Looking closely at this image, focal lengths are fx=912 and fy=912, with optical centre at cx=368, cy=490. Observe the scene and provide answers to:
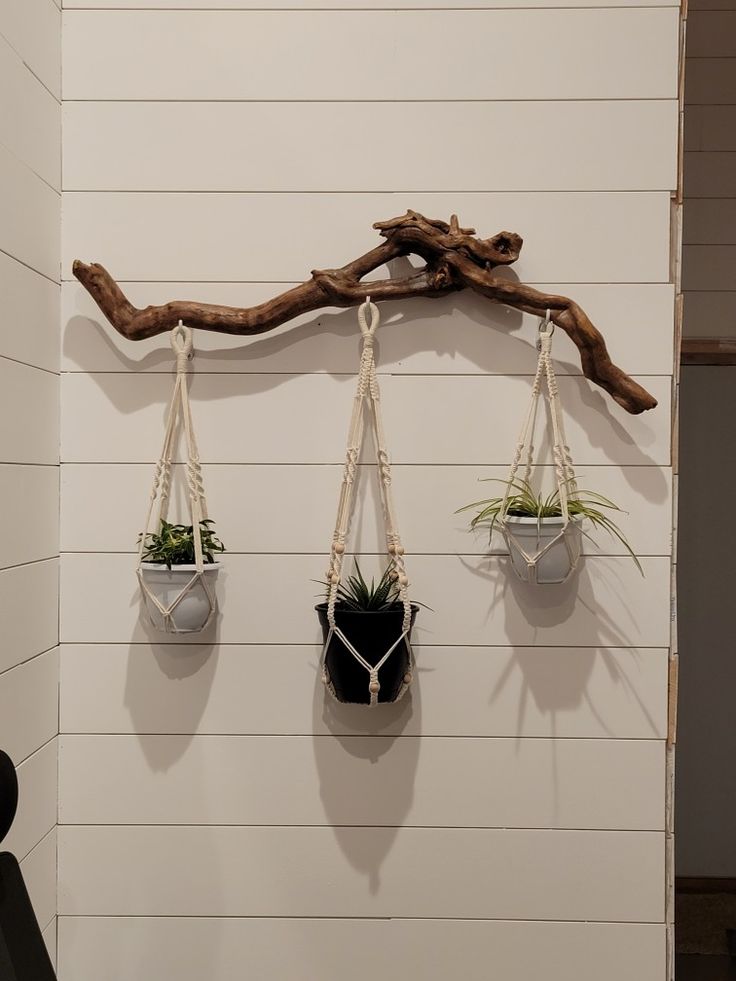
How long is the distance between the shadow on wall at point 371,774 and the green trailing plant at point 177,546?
0.33 meters

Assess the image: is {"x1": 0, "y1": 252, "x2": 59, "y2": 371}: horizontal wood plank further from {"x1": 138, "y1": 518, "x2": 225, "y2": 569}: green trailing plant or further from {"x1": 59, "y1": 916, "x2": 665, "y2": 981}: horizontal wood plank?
{"x1": 59, "y1": 916, "x2": 665, "y2": 981}: horizontal wood plank

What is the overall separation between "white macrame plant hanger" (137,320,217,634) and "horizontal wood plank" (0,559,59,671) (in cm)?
15

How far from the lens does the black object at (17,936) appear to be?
83cm

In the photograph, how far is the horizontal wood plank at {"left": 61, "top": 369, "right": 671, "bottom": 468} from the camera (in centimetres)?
142

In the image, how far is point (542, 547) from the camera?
4.30 feet

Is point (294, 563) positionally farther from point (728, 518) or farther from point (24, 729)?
point (728, 518)

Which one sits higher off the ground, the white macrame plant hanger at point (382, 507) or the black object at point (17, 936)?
the white macrame plant hanger at point (382, 507)

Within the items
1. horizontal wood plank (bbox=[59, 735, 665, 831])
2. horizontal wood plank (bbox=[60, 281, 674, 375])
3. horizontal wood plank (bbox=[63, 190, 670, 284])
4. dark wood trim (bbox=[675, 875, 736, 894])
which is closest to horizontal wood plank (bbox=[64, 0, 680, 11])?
horizontal wood plank (bbox=[63, 190, 670, 284])

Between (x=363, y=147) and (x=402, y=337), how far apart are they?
11.8 inches

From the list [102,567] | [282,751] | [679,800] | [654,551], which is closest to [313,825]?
[282,751]

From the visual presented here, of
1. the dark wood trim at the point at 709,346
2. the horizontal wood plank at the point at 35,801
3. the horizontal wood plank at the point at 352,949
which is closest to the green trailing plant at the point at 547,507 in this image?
the horizontal wood plank at the point at 352,949

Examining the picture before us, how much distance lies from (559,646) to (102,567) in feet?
2.38

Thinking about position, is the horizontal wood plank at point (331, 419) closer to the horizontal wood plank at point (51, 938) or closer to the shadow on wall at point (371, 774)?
the shadow on wall at point (371, 774)

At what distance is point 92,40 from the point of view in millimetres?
1418
